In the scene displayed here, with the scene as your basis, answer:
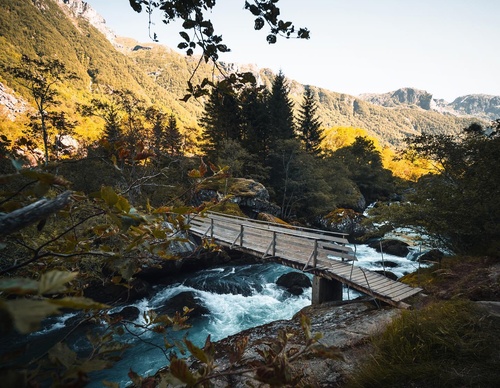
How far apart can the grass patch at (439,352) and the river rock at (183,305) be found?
7815 millimetres

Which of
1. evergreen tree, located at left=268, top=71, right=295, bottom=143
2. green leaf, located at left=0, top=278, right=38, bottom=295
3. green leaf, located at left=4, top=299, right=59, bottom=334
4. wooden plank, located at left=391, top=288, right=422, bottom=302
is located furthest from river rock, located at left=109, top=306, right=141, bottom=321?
evergreen tree, located at left=268, top=71, right=295, bottom=143

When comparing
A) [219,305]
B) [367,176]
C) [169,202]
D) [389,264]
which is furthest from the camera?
[367,176]

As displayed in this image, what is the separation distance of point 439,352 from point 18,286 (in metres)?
3.88

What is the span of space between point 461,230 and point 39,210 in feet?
31.3

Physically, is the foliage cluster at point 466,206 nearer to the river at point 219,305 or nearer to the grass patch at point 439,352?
the river at point 219,305

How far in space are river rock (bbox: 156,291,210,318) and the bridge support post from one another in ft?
14.2

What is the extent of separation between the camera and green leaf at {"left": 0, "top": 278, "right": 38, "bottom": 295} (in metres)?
0.49

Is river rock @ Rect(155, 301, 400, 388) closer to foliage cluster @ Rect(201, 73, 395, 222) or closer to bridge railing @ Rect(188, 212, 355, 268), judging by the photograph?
bridge railing @ Rect(188, 212, 355, 268)

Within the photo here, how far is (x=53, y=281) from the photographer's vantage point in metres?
0.51

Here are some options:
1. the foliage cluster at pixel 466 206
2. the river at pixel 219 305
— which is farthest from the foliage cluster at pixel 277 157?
the foliage cluster at pixel 466 206

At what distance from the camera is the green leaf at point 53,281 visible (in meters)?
0.47

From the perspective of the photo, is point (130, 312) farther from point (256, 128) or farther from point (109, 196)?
point (256, 128)

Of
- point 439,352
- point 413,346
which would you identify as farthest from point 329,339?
point 439,352

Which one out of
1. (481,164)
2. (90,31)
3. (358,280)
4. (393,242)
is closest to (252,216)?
(393,242)
